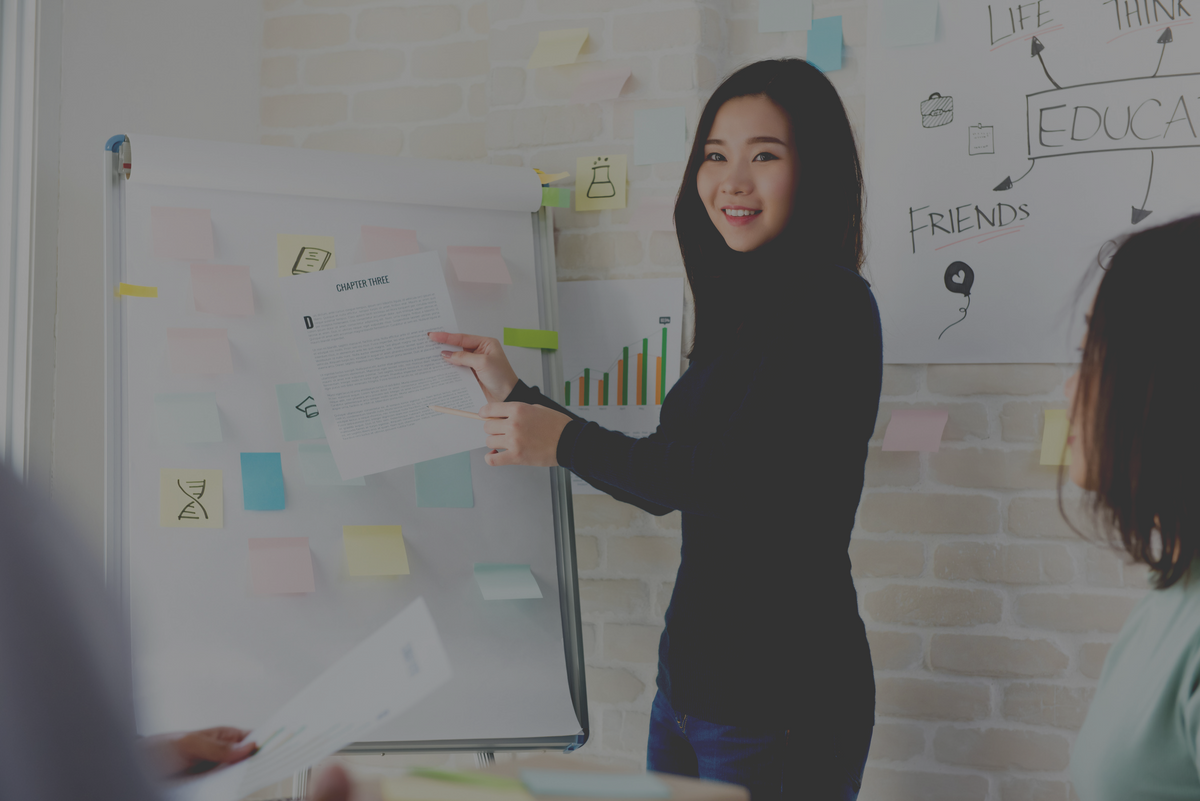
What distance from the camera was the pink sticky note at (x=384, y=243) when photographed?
1.41m

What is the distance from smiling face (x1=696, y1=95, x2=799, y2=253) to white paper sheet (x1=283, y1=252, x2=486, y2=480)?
1.52 feet

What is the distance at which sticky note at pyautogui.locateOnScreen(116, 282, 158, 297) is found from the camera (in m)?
1.29

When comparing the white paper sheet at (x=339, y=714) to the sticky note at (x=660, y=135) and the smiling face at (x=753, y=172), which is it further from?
the sticky note at (x=660, y=135)

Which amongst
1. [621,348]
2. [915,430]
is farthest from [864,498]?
[621,348]

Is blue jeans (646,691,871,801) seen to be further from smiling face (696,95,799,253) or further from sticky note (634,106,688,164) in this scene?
sticky note (634,106,688,164)

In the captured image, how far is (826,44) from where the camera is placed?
1576mm

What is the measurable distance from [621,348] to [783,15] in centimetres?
69

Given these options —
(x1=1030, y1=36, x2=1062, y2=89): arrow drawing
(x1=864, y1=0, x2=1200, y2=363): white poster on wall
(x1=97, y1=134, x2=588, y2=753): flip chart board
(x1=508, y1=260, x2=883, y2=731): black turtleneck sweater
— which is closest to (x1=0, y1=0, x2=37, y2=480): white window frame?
(x1=97, y1=134, x2=588, y2=753): flip chart board

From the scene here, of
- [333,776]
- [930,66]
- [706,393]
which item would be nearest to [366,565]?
[706,393]

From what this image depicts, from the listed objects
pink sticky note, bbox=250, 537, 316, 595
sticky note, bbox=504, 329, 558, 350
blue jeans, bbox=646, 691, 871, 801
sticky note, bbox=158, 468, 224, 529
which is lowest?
blue jeans, bbox=646, 691, 871, 801

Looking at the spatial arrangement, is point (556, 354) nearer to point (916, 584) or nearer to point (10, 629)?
point (916, 584)

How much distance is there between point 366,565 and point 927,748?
102cm

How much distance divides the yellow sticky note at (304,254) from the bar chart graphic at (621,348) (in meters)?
0.49

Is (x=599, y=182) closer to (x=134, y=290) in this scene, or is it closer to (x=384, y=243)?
(x=384, y=243)
